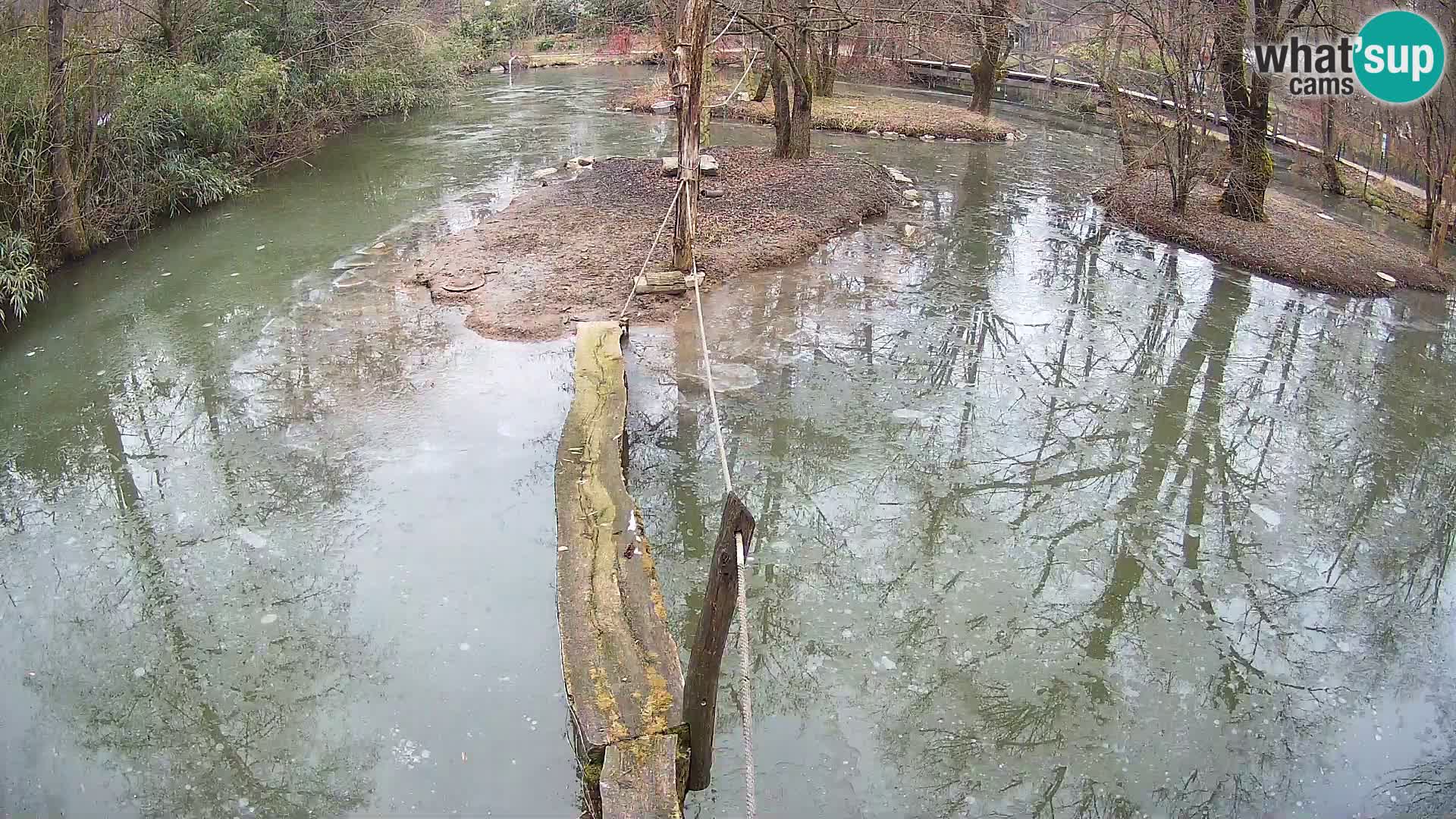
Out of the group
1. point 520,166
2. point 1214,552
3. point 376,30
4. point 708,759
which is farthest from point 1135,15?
point 376,30

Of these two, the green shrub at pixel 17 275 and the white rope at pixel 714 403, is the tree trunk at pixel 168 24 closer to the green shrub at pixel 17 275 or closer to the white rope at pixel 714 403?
the green shrub at pixel 17 275

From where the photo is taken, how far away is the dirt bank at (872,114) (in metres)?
16.0

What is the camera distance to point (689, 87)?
7.78 metres

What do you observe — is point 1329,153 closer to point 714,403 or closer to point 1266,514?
point 1266,514

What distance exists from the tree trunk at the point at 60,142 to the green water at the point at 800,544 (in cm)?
47

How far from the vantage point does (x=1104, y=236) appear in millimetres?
10562

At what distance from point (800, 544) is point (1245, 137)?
870cm

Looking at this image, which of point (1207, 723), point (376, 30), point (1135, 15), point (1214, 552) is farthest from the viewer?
point (376, 30)

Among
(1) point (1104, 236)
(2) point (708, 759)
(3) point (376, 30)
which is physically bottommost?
(2) point (708, 759)

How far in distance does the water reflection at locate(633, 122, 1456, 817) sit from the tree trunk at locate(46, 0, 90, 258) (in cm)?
632

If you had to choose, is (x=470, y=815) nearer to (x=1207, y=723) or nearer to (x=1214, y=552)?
(x=1207, y=723)

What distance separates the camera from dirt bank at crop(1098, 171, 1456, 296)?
368 inches

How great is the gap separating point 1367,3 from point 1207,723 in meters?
10.5

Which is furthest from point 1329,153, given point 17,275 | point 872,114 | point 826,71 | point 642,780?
point 17,275
